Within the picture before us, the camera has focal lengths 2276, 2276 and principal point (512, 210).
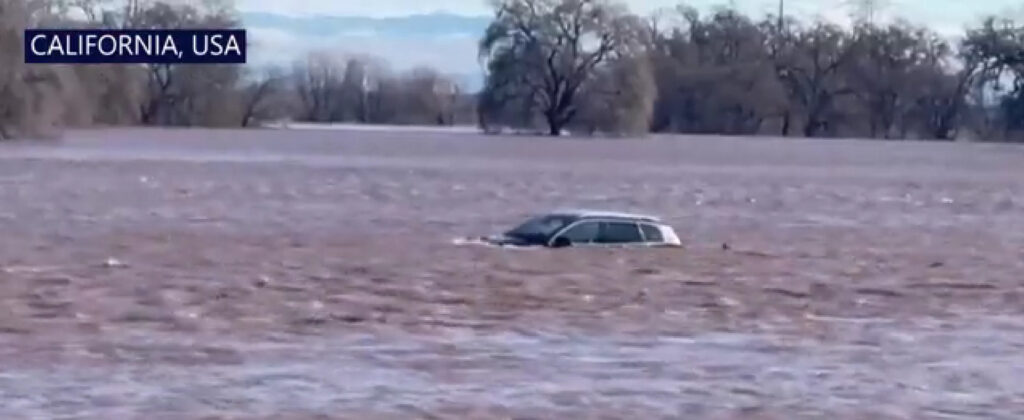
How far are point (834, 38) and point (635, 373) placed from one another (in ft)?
311

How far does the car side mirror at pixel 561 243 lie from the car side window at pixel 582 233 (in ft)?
0.12

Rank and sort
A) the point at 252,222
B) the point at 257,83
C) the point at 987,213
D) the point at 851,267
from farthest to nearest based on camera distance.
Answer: the point at 257,83, the point at 987,213, the point at 252,222, the point at 851,267

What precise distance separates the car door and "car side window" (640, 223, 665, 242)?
14 cm

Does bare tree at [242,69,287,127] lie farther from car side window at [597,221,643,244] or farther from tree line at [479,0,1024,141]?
car side window at [597,221,643,244]

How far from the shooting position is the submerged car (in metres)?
27.9

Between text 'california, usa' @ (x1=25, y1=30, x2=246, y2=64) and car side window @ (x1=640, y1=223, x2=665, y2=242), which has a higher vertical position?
text 'california, usa' @ (x1=25, y1=30, x2=246, y2=64)

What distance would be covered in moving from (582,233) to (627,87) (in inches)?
2444

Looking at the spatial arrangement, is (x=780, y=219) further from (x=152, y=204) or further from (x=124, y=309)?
(x=124, y=309)

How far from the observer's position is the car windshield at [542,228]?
28.4 meters

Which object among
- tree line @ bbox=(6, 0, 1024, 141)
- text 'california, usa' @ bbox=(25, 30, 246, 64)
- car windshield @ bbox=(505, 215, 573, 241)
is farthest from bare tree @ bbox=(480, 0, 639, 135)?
car windshield @ bbox=(505, 215, 573, 241)

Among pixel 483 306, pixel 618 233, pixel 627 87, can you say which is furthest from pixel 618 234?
pixel 627 87

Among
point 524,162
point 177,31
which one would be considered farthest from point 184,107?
point 177,31

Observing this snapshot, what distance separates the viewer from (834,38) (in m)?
110

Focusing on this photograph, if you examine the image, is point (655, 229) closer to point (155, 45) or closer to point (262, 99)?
point (155, 45)
